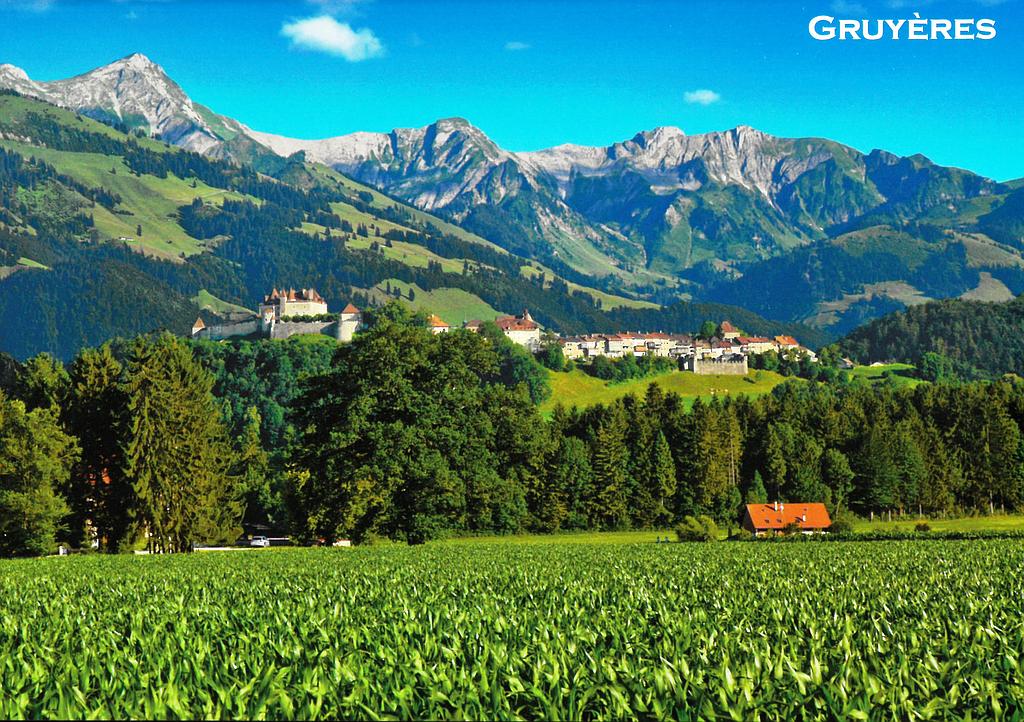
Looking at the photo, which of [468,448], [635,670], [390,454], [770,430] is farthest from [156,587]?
[770,430]

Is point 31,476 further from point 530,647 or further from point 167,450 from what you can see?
point 530,647

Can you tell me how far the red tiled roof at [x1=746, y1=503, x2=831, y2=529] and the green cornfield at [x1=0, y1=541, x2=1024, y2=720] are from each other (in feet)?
306

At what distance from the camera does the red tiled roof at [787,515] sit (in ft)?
402

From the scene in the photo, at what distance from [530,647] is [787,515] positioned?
378ft

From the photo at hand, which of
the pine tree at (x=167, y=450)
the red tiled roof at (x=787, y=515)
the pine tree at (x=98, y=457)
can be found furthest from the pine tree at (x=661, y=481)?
the pine tree at (x=98, y=457)

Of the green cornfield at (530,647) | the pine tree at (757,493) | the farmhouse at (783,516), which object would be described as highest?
the green cornfield at (530,647)

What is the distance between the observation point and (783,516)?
413ft

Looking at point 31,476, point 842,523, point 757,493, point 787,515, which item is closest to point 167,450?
point 31,476

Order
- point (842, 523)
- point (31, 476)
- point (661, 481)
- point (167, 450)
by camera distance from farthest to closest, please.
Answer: point (661, 481) < point (842, 523) < point (167, 450) < point (31, 476)

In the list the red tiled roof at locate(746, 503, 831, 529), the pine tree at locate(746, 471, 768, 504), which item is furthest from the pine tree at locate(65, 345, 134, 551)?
the pine tree at locate(746, 471, 768, 504)

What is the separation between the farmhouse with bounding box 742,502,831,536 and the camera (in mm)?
122438

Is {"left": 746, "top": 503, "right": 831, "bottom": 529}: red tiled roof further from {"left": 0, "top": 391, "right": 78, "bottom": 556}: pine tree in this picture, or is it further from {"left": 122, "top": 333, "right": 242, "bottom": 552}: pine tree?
{"left": 0, "top": 391, "right": 78, "bottom": 556}: pine tree

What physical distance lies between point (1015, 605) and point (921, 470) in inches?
4851

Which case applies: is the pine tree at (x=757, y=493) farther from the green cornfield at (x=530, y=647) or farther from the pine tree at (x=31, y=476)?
the green cornfield at (x=530, y=647)
